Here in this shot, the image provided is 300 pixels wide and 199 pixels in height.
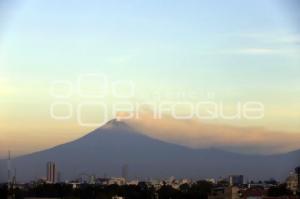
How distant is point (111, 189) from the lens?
36.0 ft

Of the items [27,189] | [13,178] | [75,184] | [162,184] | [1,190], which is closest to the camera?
[1,190]

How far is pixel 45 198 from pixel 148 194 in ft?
A: 8.44

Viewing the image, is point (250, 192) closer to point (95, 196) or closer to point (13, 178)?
point (95, 196)

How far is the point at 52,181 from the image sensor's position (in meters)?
11.5

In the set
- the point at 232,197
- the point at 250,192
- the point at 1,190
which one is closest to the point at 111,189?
the point at 232,197

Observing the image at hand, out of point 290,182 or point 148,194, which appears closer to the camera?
point 290,182

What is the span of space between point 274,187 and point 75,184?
12.7ft

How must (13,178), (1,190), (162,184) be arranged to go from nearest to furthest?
1. (1,190)
2. (13,178)
3. (162,184)

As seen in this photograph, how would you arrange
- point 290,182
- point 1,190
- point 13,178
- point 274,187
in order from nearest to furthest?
1. point 1,190
2. point 13,178
3. point 290,182
4. point 274,187

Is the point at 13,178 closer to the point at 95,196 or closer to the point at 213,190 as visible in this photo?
the point at 95,196

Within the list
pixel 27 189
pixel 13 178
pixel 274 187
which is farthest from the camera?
pixel 274 187

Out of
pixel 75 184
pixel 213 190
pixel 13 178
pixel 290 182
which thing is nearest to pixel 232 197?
pixel 213 190

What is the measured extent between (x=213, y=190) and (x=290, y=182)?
2335 mm

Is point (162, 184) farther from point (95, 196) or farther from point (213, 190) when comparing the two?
point (95, 196)
